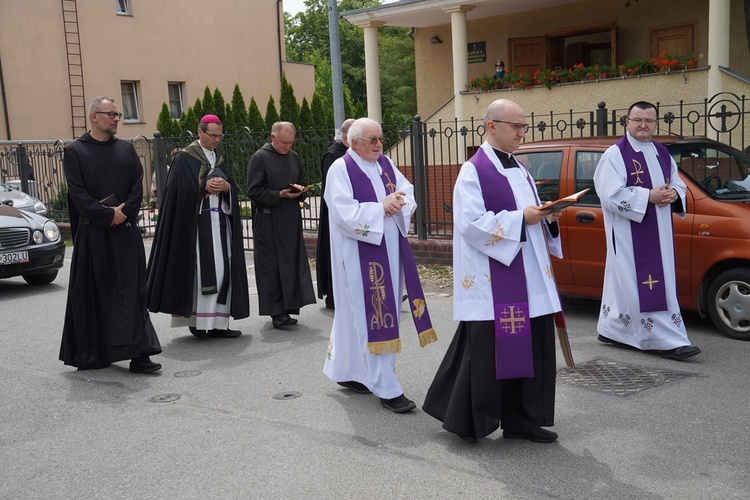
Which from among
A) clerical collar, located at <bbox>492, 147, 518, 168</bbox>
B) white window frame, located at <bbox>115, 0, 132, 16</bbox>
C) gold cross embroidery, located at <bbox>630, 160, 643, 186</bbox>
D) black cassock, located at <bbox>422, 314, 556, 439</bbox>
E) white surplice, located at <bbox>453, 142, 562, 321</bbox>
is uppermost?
white window frame, located at <bbox>115, 0, 132, 16</bbox>

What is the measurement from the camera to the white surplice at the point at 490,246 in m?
4.77

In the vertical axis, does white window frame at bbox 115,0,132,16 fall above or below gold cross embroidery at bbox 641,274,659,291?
above

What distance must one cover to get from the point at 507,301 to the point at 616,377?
1956mm

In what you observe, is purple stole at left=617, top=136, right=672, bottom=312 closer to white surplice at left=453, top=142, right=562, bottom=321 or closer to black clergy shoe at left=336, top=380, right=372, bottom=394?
white surplice at left=453, top=142, right=562, bottom=321

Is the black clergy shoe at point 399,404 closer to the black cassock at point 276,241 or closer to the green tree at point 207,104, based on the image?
the black cassock at point 276,241

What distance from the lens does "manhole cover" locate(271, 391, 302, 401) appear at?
6.19 metres

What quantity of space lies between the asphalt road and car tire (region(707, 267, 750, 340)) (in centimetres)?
14

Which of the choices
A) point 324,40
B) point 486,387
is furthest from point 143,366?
point 324,40

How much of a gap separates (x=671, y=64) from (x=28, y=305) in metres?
11.3

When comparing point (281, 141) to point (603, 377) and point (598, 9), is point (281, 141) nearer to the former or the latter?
point (603, 377)

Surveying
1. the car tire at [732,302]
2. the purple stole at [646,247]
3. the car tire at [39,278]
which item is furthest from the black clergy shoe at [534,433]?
the car tire at [39,278]

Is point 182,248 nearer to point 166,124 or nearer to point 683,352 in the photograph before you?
point 683,352

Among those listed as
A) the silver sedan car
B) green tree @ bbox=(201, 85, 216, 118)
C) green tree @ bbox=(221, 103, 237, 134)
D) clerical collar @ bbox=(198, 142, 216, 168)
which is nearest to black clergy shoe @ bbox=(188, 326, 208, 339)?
clerical collar @ bbox=(198, 142, 216, 168)

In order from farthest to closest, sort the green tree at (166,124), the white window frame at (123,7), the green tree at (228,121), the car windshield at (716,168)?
the white window frame at (123,7), the green tree at (228,121), the green tree at (166,124), the car windshield at (716,168)
